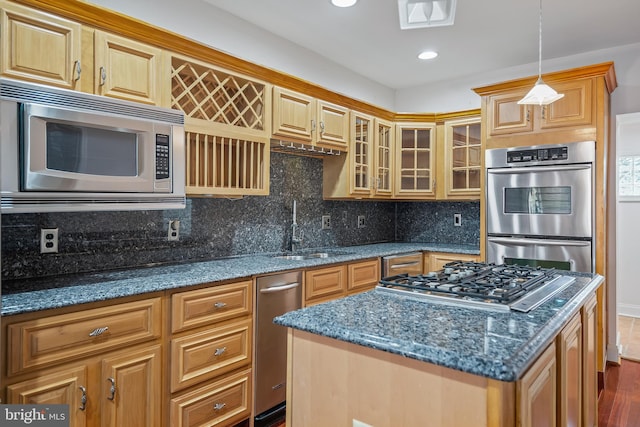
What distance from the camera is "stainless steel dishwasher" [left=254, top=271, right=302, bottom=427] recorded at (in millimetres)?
2424

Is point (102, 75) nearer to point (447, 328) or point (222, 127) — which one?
point (222, 127)

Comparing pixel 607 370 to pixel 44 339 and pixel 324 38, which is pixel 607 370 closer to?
pixel 324 38

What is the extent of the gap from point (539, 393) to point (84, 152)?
198 centimetres

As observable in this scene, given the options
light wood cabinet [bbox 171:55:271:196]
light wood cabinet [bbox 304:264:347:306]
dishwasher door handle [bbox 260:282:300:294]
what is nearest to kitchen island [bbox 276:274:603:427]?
dishwasher door handle [bbox 260:282:300:294]

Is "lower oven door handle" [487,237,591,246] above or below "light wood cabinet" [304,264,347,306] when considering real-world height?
above

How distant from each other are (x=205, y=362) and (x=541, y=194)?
2.70 metres

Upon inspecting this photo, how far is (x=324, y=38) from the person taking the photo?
332 cm

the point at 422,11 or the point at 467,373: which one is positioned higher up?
the point at 422,11

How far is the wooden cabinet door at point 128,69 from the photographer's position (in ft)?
6.55

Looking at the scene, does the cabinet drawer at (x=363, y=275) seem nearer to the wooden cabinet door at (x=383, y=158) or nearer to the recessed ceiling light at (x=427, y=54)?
the wooden cabinet door at (x=383, y=158)

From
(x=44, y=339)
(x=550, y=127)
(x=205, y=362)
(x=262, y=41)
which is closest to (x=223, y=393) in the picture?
(x=205, y=362)

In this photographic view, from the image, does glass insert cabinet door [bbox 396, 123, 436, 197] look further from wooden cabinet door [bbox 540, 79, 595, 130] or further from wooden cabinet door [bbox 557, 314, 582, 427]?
wooden cabinet door [bbox 557, 314, 582, 427]

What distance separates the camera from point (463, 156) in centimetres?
403

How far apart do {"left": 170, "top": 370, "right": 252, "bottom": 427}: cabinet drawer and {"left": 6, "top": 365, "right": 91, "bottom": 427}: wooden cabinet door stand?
1.46ft
